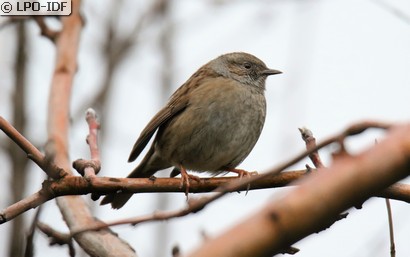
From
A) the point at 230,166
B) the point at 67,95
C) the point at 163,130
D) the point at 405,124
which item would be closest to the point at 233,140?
the point at 230,166

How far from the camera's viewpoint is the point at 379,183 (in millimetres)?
1122

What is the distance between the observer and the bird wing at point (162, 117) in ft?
17.1

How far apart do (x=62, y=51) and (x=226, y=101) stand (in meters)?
1.33

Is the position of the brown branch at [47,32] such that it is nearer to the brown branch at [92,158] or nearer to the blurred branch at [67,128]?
the blurred branch at [67,128]

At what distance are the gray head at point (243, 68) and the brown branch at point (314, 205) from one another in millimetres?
4785

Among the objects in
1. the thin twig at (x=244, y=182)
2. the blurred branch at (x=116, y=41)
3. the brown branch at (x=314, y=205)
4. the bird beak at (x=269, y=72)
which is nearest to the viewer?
the brown branch at (x=314, y=205)

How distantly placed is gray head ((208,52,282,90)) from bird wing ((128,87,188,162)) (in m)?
0.55

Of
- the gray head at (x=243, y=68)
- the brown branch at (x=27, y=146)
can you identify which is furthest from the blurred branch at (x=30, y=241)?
the gray head at (x=243, y=68)

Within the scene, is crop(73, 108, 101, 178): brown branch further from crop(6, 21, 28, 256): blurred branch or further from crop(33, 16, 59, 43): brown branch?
crop(6, 21, 28, 256): blurred branch

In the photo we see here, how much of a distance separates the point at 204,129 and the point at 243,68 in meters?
1.31

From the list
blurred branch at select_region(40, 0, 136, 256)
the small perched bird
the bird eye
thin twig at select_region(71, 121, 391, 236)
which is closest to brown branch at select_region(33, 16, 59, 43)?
blurred branch at select_region(40, 0, 136, 256)

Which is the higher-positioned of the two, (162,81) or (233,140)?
(162,81)

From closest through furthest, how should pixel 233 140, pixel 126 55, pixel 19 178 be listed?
1. pixel 233 140
2. pixel 19 178
3. pixel 126 55

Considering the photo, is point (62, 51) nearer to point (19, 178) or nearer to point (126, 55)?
point (19, 178)
